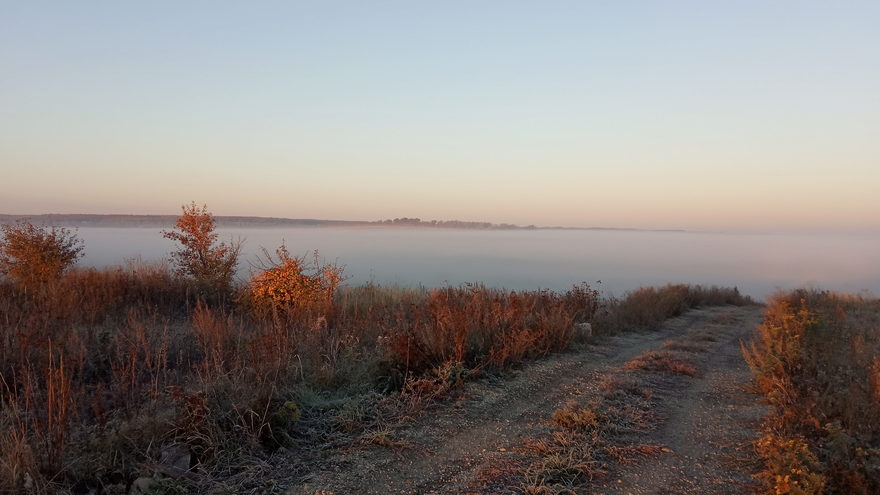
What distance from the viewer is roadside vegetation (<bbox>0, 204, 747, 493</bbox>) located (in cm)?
400

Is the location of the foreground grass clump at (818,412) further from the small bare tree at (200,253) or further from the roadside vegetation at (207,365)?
the small bare tree at (200,253)

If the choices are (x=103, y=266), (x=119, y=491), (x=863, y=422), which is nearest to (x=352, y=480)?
→ (x=119, y=491)

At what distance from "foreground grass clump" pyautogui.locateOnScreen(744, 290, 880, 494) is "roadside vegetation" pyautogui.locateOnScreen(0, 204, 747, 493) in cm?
315

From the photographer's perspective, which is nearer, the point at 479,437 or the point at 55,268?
the point at 479,437

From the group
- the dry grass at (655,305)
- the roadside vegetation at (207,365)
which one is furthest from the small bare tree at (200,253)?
the dry grass at (655,305)

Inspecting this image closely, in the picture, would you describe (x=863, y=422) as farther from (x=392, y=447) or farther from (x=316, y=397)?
(x=316, y=397)

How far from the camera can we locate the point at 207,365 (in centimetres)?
514

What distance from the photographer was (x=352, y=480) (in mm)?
→ 3971

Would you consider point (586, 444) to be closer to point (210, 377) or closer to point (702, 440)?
point (702, 440)

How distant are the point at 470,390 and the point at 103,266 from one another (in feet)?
50.3

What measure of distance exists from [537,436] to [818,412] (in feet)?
9.45

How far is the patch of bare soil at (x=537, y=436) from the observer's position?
392 cm

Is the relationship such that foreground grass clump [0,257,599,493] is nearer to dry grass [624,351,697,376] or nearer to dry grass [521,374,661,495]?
dry grass [624,351,697,376]

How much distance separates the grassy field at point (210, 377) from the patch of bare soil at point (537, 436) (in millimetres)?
472
